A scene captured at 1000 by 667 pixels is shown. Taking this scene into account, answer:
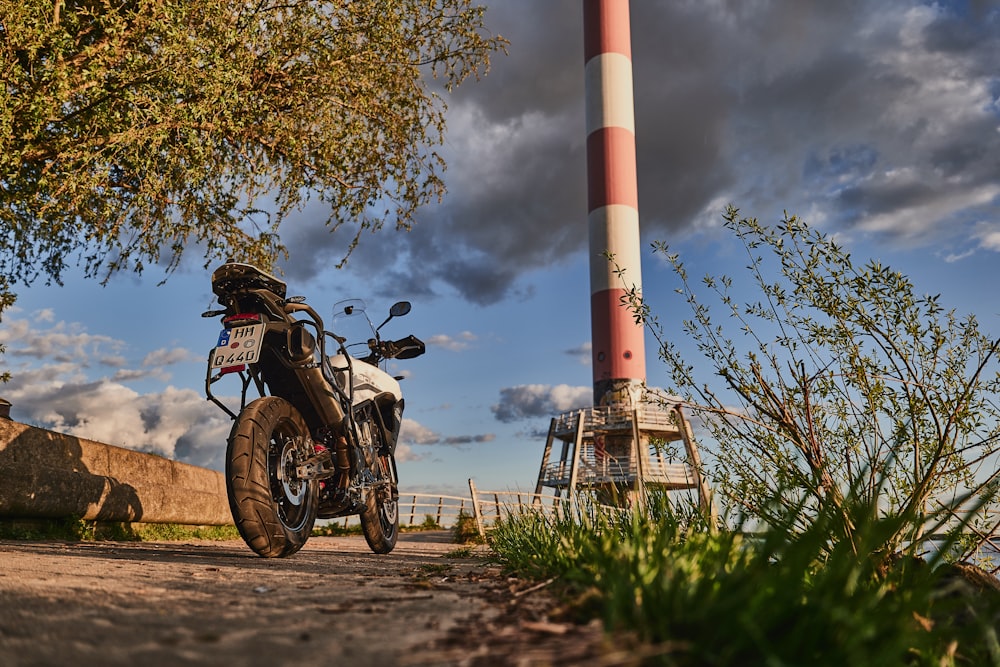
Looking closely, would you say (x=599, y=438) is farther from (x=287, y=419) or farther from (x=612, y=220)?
(x=287, y=419)

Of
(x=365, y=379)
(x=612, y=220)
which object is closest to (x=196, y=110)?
(x=365, y=379)

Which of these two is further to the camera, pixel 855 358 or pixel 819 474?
pixel 855 358

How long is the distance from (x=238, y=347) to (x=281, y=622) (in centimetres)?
283

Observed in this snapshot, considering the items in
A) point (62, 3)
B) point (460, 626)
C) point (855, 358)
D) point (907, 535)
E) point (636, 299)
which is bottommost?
point (460, 626)

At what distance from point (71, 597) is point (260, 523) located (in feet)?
5.86

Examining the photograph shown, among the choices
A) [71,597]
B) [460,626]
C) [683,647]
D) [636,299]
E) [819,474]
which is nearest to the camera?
[683,647]

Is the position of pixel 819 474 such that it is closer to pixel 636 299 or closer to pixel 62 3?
pixel 636 299

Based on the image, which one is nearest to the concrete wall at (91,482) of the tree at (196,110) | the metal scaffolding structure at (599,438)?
the tree at (196,110)

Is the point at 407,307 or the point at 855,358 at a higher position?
the point at 407,307


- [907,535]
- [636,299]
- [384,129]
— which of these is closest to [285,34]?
[384,129]

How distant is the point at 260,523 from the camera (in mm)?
4484

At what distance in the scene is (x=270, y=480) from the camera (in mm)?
4789

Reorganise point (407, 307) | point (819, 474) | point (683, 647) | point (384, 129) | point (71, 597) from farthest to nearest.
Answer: point (384, 129), point (407, 307), point (819, 474), point (71, 597), point (683, 647)

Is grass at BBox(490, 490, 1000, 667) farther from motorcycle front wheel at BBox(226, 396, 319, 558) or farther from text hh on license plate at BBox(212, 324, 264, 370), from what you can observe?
text hh on license plate at BBox(212, 324, 264, 370)
